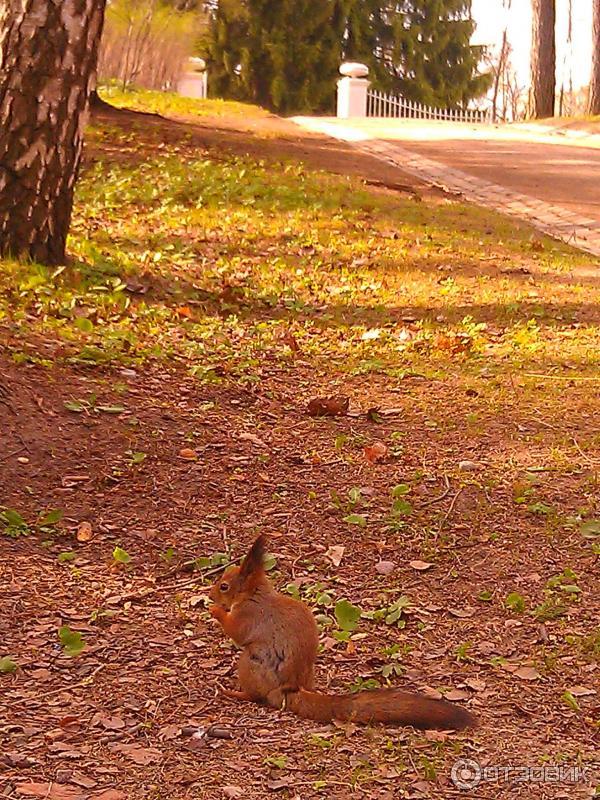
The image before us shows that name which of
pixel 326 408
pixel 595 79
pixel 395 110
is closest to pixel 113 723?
pixel 326 408

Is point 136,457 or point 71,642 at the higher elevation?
point 136,457

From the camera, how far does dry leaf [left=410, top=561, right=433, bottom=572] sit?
179 inches

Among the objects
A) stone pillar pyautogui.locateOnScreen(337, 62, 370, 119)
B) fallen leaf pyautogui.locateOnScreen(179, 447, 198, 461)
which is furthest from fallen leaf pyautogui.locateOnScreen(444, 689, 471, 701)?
stone pillar pyautogui.locateOnScreen(337, 62, 370, 119)

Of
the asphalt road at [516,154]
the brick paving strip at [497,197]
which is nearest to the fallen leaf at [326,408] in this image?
the brick paving strip at [497,197]

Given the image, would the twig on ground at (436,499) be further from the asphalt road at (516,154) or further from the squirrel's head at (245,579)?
the asphalt road at (516,154)

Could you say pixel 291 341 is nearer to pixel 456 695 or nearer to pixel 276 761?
pixel 456 695

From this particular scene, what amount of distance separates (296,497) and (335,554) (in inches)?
21.7

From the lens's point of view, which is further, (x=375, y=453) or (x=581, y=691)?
(x=375, y=453)

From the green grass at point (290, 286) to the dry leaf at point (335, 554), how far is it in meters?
1.97

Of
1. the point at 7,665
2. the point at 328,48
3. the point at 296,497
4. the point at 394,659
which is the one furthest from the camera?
the point at 328,48

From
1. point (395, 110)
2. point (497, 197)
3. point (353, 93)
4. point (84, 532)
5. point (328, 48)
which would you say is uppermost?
point (328, 48)

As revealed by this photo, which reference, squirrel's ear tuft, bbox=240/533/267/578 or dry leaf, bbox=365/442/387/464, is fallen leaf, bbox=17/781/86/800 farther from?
dry leaf, bbox=365/442/387/464

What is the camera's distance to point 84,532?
4.67 meters

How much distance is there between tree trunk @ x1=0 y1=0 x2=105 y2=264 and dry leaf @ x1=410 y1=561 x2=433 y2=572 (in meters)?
3.89
